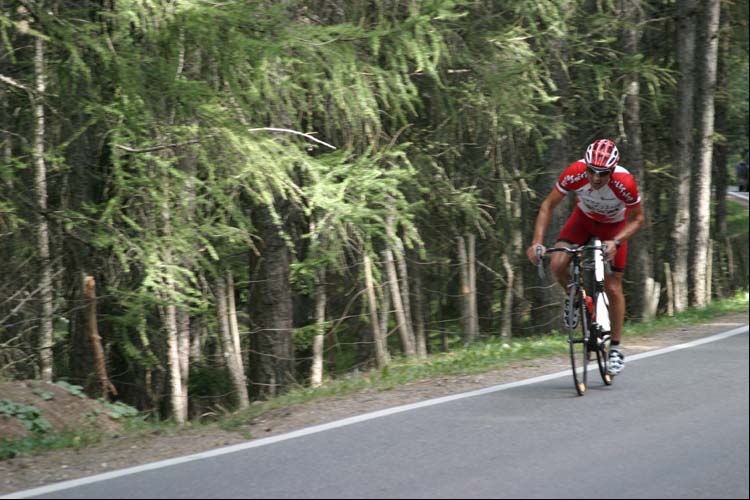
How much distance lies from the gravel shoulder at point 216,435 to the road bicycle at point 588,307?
50 centimetres

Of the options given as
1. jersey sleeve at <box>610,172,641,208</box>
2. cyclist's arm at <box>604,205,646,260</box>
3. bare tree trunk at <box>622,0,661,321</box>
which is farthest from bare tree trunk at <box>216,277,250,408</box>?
bare tree trunk at <box>622,0,661,321</box>

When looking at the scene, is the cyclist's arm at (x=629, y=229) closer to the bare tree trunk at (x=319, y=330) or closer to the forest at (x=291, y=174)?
the forest at (x=291, y=174)

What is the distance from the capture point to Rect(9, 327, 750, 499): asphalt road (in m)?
5.77

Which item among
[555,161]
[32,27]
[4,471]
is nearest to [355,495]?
[4,471]

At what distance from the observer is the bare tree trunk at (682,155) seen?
17797 mm

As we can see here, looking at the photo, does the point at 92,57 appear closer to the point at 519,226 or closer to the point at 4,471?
the point at 4,471

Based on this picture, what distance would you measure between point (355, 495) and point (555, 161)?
1110cm

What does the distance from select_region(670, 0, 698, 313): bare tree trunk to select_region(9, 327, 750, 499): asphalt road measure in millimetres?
10103

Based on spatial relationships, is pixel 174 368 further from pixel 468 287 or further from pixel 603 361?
pixel 603 361

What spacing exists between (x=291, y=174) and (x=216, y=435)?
430 centimetres

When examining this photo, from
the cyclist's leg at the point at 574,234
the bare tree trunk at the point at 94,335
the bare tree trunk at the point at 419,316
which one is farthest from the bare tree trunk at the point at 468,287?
the bare tree trunk at the point at 94,335

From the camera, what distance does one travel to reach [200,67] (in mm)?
10188

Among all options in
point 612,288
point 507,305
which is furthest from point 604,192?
point 507,305

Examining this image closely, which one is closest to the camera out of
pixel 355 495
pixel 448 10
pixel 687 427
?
pixel 355 495
